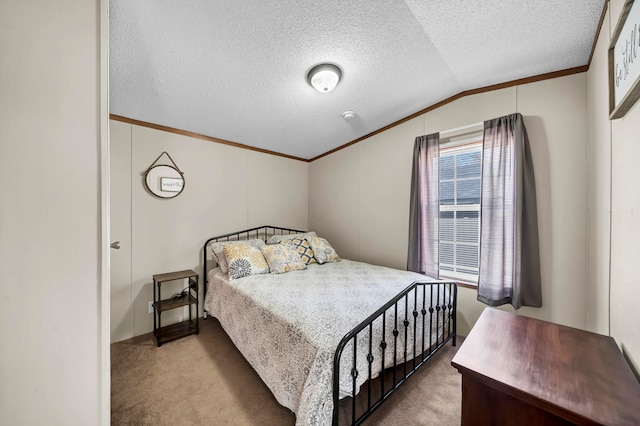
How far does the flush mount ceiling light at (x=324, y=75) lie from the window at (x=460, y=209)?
1475 millimetres

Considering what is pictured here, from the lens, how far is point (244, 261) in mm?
2514

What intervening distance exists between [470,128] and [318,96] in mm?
1590

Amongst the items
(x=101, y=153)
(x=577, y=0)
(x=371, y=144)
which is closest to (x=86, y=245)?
(x=101, y=153)

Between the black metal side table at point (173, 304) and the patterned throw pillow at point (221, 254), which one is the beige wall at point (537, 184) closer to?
the patterned throw pillow at point (221, 254)

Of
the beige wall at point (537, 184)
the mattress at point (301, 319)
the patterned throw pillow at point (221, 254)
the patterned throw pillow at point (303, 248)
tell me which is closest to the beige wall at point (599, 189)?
the beige wall at point (537, 184)

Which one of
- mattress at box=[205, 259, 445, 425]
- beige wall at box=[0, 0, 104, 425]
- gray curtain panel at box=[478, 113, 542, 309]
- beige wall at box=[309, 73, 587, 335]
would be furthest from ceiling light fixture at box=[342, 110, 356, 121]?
beige wall at box=[0, 0, 104, 425]

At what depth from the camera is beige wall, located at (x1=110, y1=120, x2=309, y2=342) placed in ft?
7.94

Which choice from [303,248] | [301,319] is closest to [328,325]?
[301,319]

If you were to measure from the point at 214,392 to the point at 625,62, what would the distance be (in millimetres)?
2887

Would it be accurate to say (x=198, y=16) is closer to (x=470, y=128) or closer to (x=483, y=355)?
(x=483, y=355)

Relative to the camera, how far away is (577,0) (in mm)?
1353

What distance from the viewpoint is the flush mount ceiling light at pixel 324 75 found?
1901 mm

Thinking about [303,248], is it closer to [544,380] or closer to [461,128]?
[461,128]

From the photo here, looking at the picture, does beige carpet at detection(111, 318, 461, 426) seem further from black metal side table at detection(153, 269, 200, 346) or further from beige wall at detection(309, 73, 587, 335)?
beige wall at detection(309, 73, 587, 335)
